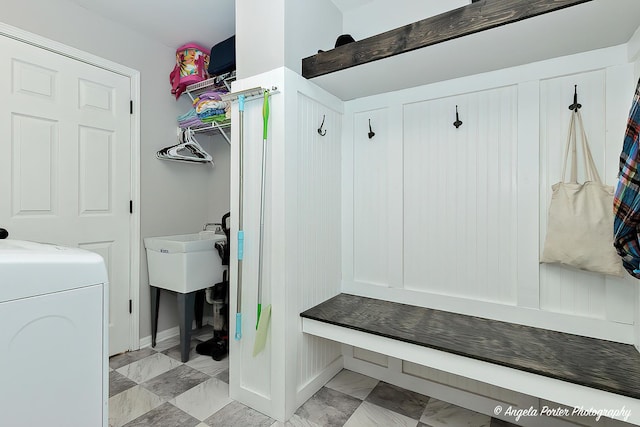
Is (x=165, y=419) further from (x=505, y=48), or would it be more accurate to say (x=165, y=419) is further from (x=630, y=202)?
(x=505, y=48)

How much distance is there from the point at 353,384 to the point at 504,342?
3.39 ft

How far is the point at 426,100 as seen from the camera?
1.95 metres

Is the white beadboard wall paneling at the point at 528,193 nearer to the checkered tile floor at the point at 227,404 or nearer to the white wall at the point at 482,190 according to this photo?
the white wall at the point at 482,190

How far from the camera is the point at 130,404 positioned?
1868 millimetres

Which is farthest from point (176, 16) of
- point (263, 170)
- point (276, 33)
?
point (263, 170)

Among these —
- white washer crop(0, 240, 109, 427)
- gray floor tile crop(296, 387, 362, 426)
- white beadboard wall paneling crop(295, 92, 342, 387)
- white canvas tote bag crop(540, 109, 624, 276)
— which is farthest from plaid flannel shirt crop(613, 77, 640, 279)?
white washer crop(0, 240, 109, 427)

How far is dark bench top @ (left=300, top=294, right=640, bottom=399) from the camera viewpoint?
1.20 meters

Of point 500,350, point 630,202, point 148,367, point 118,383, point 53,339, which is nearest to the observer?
point 53,339

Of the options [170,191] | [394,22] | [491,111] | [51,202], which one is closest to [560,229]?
[491,111]

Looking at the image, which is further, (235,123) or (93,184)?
(93,184)

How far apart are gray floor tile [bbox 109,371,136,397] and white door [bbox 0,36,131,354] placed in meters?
0.33

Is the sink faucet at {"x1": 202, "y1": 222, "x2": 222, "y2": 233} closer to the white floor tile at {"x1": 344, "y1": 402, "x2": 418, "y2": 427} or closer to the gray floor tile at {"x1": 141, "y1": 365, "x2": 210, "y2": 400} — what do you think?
the gray floor tile at {"x1": 141, "y1": 365, "x2": 210, "y2": 400}

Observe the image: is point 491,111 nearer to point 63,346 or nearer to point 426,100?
point 426,100

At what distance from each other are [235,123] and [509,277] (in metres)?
1.77
